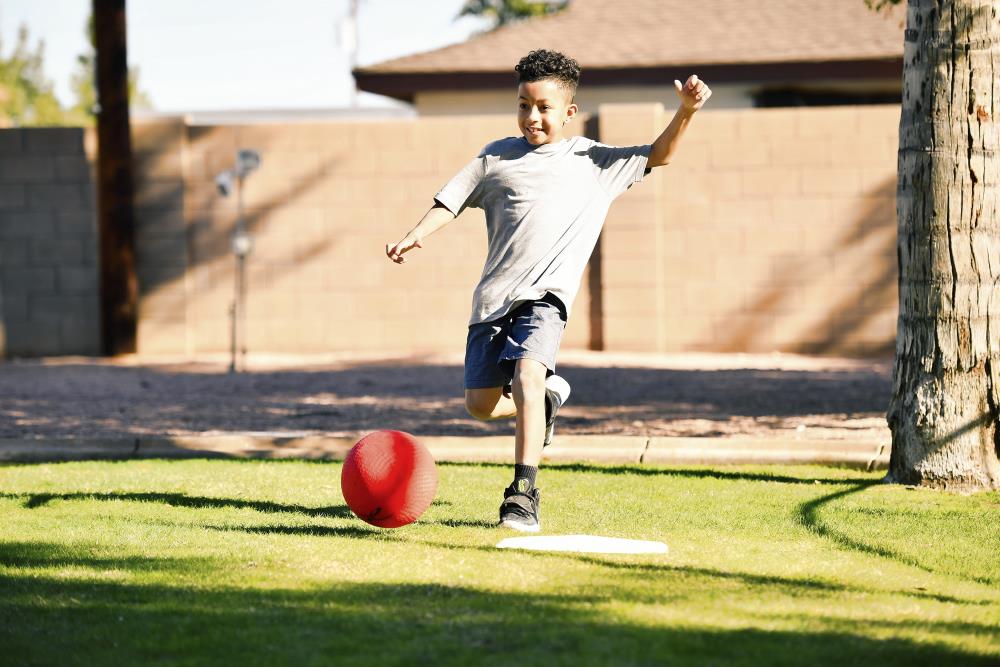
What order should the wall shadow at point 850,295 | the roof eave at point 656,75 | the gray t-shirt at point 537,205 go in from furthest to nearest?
the roof eave at point 656,75, the wall shadow at point 850,295, the gray t-shirt at point 537,205

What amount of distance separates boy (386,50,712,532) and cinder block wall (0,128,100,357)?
8895 mm

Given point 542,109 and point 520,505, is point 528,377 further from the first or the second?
point 542,109

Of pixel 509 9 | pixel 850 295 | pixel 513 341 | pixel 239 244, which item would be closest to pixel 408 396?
pixel 239 244

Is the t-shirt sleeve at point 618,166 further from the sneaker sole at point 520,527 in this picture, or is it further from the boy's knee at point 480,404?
the sneaker sole at point 520,527

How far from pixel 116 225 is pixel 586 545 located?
9565 mm

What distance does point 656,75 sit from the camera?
59.0 ft

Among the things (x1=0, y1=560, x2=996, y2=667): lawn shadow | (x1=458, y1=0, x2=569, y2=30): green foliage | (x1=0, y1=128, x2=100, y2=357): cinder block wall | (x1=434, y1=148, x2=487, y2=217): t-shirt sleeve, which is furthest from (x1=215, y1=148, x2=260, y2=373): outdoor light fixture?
(x1=458, y1=0, x2=569, y2=30): green foliage

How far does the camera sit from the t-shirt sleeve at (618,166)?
557cm

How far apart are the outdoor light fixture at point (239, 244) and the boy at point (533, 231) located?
301 inches

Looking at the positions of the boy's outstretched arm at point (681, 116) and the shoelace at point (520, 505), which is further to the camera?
the boy's outstretched arm at point (681, 116)

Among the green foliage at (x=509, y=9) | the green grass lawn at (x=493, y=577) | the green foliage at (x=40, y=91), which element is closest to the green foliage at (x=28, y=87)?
the green foliage at (x=40, y=91)

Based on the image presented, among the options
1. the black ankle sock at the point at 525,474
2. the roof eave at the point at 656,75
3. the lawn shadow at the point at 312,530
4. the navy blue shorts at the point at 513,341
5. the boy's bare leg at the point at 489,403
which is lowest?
the lawn shadow at the point at 312,530

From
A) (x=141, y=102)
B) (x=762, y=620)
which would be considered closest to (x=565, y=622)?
(x=762, y=620)

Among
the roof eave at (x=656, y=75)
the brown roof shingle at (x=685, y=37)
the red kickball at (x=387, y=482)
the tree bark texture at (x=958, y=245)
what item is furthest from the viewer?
the brown roof shingle at (x=685, y=37)
